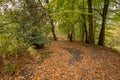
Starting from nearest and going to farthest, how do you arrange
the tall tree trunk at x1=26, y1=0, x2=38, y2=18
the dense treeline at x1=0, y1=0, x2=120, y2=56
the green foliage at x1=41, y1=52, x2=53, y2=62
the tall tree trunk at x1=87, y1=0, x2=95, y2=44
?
the dense treeline at x1=0, y1=0, x2=120, y2=56
the green foliage at x1=41, y1=52, x2=53, y2=62
the tall tree trunk at x1=26, y1=0, x2=38, y2=18
the tall tree trunk at x1=87, y1=0, x2=95, y2=44

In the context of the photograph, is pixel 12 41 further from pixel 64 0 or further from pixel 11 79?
pixel 64 0

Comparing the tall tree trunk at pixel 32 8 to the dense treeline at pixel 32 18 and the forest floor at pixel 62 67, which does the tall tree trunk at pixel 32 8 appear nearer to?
the dense treeline at pixel 32 18

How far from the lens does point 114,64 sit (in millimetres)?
8008

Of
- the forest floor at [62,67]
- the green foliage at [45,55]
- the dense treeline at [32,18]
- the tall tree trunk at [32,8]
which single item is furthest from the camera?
the tall tree trunk at [32,8]

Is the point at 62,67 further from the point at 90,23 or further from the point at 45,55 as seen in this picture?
the point at 90,23

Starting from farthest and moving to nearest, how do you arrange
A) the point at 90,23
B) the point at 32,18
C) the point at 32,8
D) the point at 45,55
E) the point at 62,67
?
the point at 90,23 < the point at 32,8 < the point at 45,55 < the point at 32,18 < the point at 62,67

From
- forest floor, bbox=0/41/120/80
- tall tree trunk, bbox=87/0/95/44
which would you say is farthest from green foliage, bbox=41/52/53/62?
tall tree trunk, bbox=87/0/95/44

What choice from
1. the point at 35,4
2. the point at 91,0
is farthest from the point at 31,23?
the point at 91,0

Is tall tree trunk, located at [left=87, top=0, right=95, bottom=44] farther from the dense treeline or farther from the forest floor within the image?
the forest floor

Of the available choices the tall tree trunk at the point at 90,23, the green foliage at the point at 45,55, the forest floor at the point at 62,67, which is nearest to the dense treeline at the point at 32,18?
the tall tree trunk at the point at 90,23

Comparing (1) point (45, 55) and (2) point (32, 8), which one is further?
(2) point (32, 8)

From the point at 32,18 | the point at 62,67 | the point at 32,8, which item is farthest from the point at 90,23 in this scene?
the point at 62,67

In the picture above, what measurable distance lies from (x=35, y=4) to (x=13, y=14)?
6.10 ft

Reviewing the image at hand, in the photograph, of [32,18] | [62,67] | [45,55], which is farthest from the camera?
[45,55]
